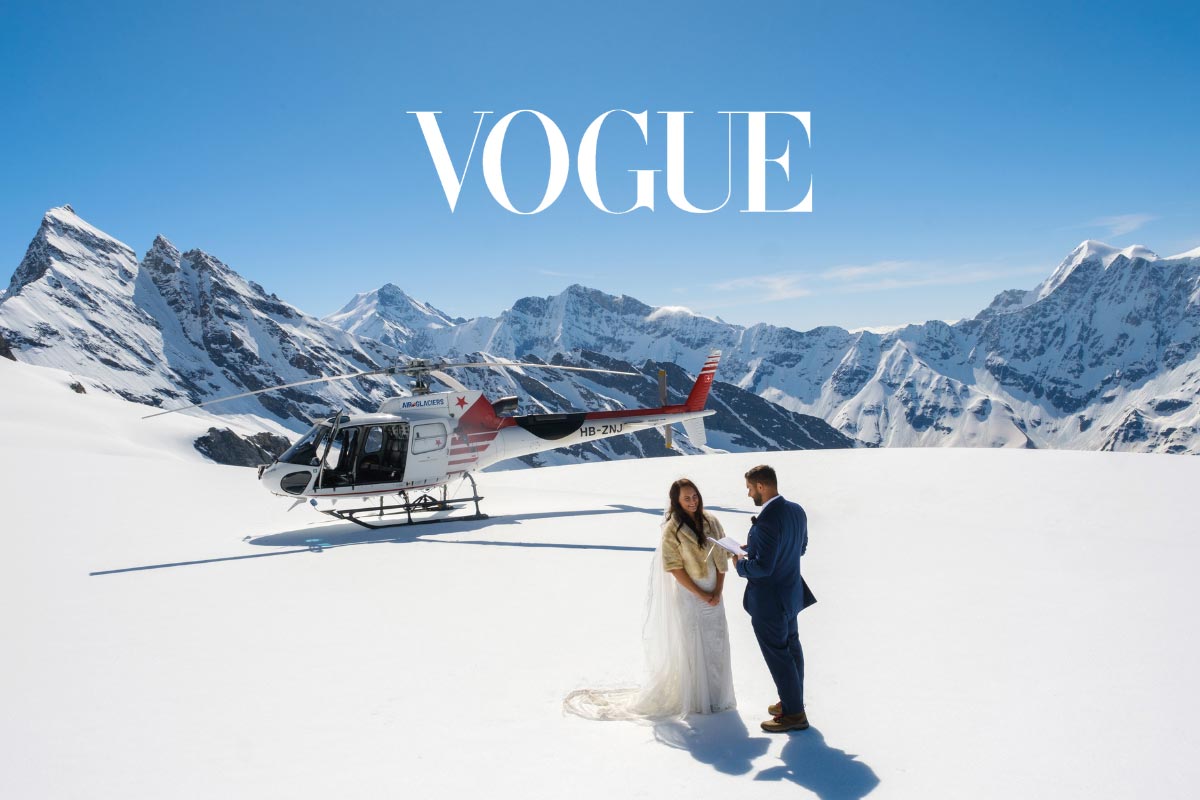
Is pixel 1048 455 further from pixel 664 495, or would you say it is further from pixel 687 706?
pixel 687 706

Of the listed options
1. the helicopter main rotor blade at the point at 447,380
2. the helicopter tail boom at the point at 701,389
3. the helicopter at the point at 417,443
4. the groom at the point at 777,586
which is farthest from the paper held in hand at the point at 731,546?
the helicopter tail boom at the point at 701,389

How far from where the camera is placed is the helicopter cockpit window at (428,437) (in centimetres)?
1386

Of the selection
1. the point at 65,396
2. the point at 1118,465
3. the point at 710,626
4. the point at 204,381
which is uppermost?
the point at 204,381

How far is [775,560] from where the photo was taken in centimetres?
462

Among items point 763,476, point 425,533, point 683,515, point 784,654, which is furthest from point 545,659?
point 425,533

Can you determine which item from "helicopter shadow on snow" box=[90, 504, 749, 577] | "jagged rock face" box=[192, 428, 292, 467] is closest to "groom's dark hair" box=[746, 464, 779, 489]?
"helicopter shadow on snow" box=[90, 504, 749, 577]

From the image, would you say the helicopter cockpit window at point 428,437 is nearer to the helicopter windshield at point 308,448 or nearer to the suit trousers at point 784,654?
the helicopter windshield at point 308,448

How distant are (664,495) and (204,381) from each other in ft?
704

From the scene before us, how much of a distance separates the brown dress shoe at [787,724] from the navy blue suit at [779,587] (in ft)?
0.13

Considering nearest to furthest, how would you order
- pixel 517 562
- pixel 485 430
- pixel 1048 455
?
pixel 517 562, pixel 485 430, pixel 1048 455

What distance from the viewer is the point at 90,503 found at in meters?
13.2

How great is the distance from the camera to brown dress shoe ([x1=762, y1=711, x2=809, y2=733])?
4.79 metres

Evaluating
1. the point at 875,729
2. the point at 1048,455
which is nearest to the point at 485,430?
the point at 875,729

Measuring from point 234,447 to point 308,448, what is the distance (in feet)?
237
